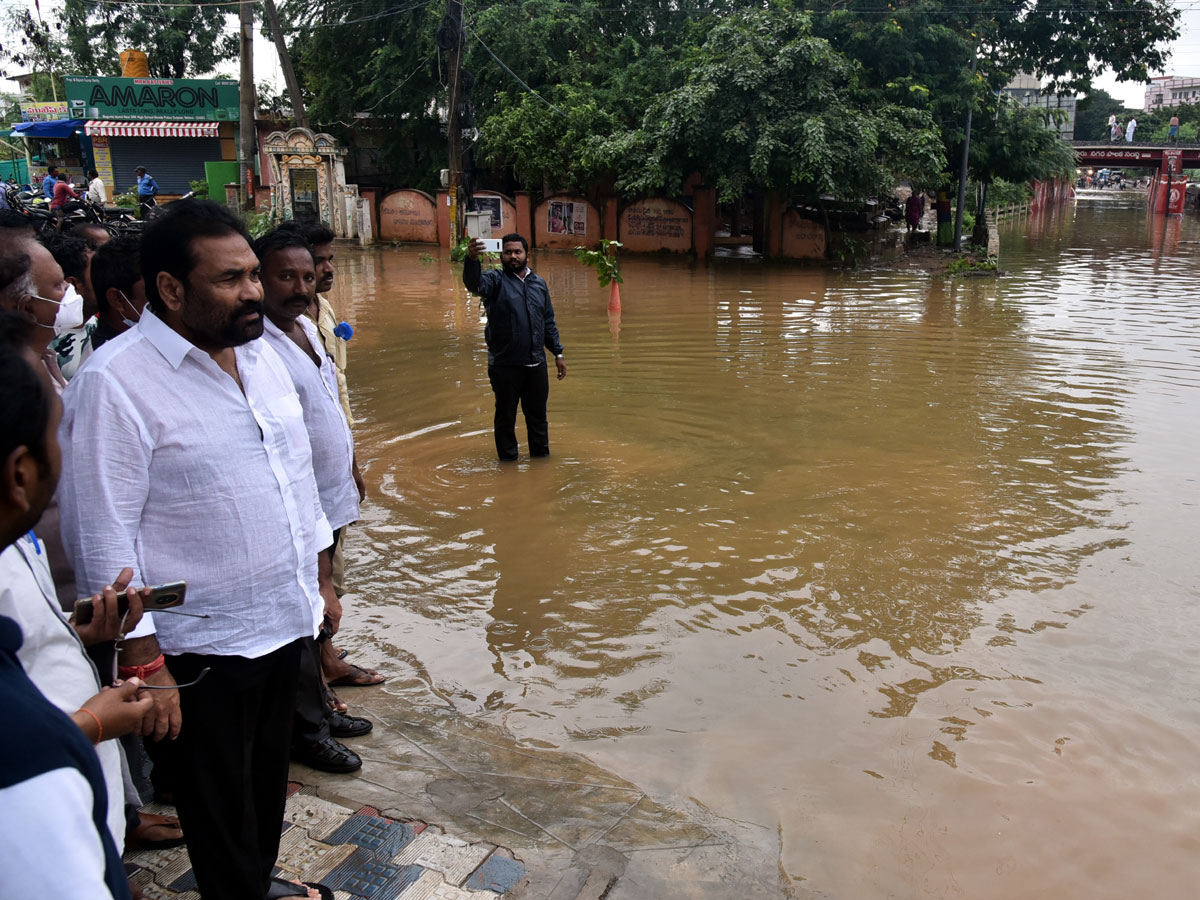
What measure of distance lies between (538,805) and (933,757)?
5.49 feet

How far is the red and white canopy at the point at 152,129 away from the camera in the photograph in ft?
109

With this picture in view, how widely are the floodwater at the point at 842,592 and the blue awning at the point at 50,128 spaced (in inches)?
1108

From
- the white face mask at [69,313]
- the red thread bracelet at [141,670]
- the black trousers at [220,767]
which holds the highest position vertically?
the white face mask at [69,313]

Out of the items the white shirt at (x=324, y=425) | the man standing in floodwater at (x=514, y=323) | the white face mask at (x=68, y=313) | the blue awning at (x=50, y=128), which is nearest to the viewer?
the white face mask at (x=68, y=313)

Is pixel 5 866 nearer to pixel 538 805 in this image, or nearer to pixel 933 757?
pixel 538 805

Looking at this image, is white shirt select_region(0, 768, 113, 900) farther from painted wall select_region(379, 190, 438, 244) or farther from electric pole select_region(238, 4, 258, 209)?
electric pole select_region(238, 4, 258, 209)

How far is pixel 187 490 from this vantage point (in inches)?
96.4

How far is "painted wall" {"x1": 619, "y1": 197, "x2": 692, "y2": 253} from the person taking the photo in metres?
24.1

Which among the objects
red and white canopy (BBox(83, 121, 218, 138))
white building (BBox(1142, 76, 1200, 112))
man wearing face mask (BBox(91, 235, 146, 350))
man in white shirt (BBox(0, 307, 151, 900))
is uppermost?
white building (BBox(1142, 76, 1200, 112))

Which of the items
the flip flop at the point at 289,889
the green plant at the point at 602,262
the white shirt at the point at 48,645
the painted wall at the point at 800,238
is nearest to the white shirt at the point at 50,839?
the white shirt at the point at 48,645

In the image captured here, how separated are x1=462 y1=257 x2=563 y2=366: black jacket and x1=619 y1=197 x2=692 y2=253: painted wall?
17.4 metres

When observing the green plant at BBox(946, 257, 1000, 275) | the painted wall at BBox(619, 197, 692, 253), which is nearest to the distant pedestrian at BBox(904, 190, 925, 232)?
the green plant at BBox(946, 257, 1000, 275)

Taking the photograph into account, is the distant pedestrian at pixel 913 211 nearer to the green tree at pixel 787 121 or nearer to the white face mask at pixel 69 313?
the green tree at pixel 787 121

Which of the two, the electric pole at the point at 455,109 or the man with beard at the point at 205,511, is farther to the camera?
the electric pole at the point at 455,109
